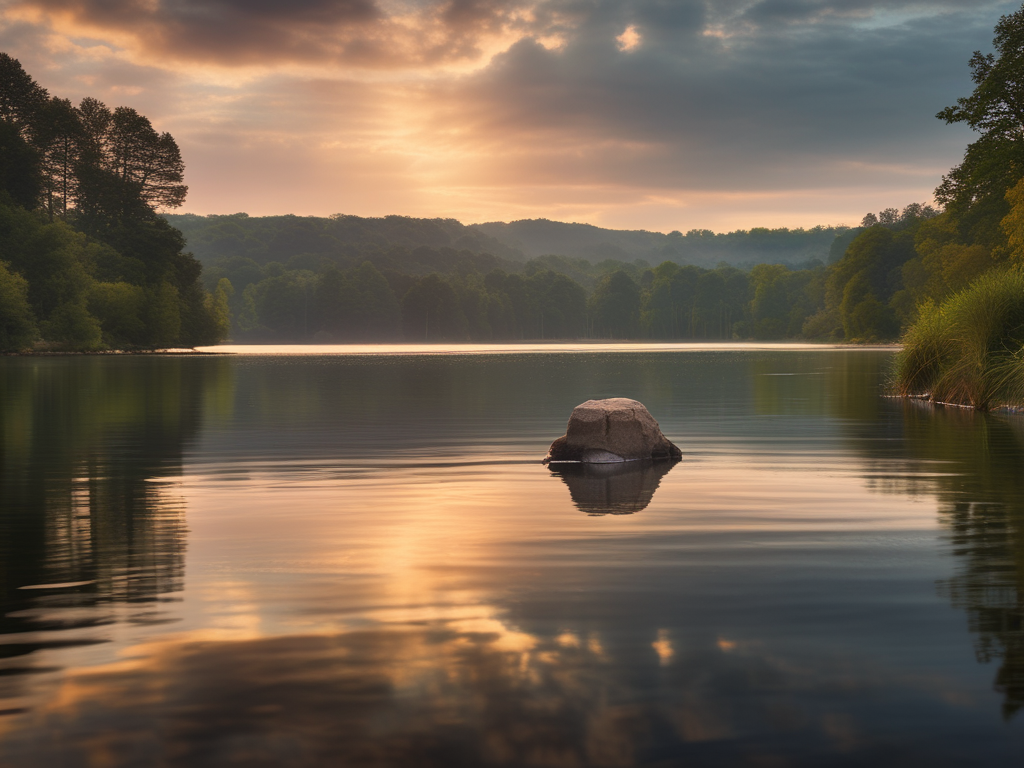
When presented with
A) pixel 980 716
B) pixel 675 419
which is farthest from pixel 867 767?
pixel 675 419

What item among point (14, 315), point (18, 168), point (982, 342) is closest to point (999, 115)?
point (982, 342)

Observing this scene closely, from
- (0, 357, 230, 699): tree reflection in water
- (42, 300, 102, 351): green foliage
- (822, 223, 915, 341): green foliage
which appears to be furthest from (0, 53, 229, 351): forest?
(822, 223, 915, 341): green foliage

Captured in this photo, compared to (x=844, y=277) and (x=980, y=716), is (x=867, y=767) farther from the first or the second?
(x=844, y=277)

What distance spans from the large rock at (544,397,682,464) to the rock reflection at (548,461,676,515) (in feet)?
1.07

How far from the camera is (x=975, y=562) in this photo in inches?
368

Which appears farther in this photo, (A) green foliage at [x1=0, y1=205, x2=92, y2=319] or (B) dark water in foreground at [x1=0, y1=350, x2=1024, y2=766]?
(A) green foliage at [x1=0, y1=205, x2=92, y2=319]

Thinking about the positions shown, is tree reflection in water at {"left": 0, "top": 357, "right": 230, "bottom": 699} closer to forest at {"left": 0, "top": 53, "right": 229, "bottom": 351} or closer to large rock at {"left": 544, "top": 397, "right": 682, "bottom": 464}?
large rock at {"left": 544, "top": 397, "right": 682, "bottom": 464}

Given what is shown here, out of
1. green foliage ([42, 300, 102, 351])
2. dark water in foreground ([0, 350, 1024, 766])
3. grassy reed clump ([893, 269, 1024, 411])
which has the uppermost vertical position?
green foliage ([42, 300, 102, 351])

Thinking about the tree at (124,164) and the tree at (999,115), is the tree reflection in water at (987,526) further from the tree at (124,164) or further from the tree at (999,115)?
the tree at (124,164)

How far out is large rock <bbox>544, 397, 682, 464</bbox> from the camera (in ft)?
59.6

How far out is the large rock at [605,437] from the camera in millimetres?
18156

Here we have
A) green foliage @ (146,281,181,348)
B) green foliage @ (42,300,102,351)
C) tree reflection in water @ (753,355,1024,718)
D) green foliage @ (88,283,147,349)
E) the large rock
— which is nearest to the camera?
tree reflection in water @ (753,355,1024,718)

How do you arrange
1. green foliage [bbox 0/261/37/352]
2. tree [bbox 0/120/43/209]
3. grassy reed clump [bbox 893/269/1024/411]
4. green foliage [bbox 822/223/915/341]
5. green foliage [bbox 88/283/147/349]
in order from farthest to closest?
1. green foliage [bbox 822/223/915/341]
2. green foliage [bbox 88/283/147/349]
3. tree [bbox 0/120/43/209]
4. green foliage [bbox 0/261/37/352]
5. grassy reed clump [bbox 893/269/1024/411]

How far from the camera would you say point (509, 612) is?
7.52m
